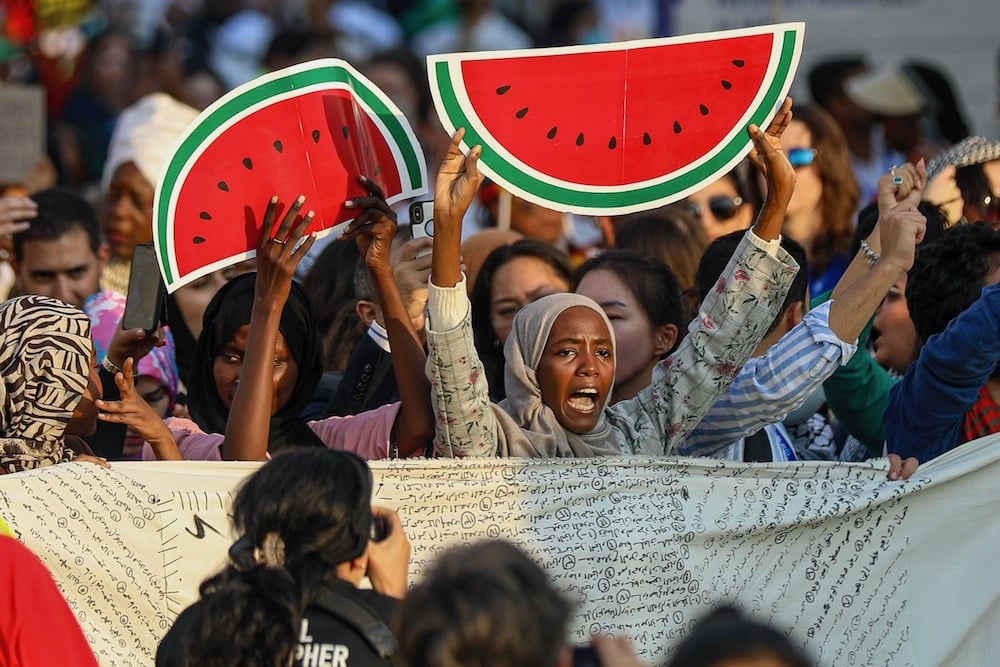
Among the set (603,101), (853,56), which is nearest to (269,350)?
(603,101)

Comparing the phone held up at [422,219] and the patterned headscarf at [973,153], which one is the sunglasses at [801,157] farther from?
the phone held up at [422,219]

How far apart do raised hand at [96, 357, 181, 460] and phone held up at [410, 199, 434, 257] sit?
968 millimetres

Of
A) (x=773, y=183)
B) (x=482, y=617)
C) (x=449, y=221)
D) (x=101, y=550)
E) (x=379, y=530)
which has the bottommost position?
(x=101, y=550)

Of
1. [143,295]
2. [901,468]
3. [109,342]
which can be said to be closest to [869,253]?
[901,468]

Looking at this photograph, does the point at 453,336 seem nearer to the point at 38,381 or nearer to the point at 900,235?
the point at 38,381

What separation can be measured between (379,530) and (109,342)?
2905mm

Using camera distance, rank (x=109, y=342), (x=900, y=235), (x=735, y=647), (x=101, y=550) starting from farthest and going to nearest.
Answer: (x=109, y=342), (x=900, y=235), (x=101, y=550), (x=735, y=647)

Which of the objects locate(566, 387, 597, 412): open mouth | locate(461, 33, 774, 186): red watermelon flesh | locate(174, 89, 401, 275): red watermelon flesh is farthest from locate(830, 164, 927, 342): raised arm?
locate(174, 89, 401, 275): red watermelon flesh

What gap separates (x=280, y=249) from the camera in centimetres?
490

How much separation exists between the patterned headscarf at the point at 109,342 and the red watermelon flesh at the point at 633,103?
177 centimetres

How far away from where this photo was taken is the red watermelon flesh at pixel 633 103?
5109 mm

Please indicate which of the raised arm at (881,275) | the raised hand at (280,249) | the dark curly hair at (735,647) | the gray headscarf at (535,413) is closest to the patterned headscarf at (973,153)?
the raised arm at (881,275)

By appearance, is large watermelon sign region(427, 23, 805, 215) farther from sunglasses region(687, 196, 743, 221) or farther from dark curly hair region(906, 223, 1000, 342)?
sunglasses region(687, 196, 743, 221)

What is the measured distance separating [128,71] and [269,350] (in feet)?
37.3
